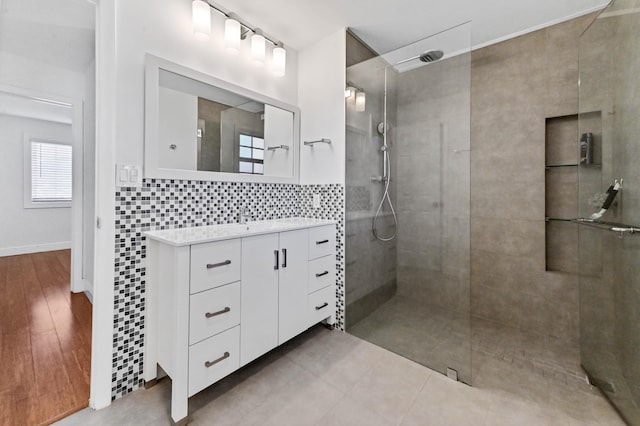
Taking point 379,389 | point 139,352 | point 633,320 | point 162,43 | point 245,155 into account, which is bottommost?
point 379,389

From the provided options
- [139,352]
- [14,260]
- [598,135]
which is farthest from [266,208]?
[14,260]

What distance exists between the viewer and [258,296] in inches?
60.6

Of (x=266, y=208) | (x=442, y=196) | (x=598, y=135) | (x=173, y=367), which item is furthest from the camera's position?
(x=266, y=208)

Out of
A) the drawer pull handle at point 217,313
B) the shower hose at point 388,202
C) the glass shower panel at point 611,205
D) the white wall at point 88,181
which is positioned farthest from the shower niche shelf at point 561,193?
the white wall at point 88,181

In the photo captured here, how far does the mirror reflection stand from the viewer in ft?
5.28

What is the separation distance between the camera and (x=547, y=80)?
6.66 ft

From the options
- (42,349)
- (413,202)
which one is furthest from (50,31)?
(413,202)

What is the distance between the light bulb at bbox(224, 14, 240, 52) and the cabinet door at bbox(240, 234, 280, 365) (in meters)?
1.38

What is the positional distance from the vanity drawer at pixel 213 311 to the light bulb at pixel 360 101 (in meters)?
1.69

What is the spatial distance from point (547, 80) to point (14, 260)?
7.05m

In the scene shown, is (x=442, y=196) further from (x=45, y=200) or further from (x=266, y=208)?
(x=45, y=200)

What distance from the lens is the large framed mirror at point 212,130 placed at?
5.03ft

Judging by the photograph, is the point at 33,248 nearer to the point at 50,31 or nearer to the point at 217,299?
the point at 50,31

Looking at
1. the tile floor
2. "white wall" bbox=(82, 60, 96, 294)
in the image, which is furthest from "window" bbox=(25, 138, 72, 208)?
the tile floor
